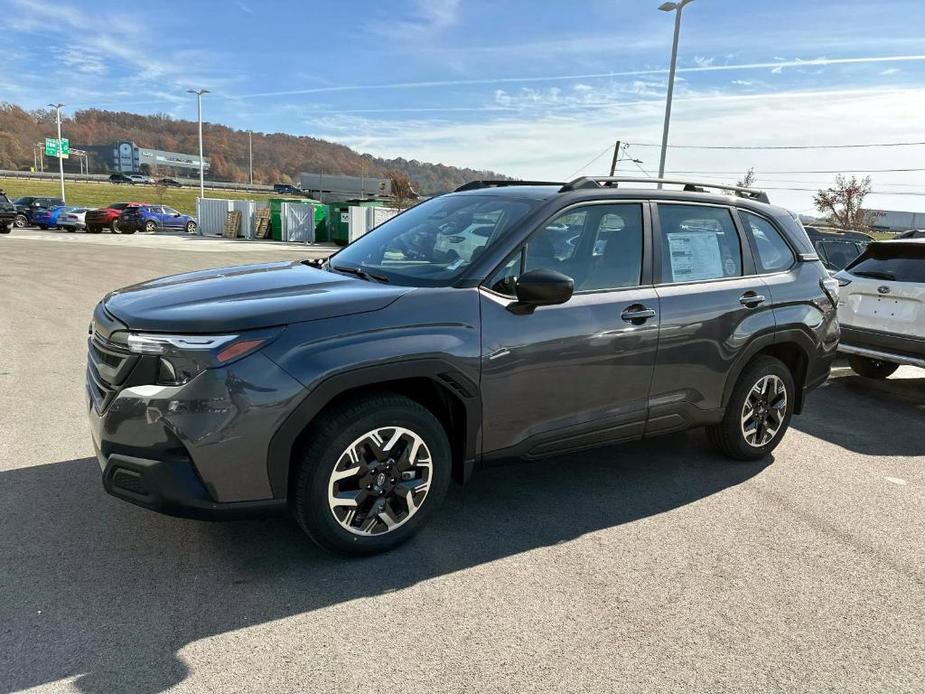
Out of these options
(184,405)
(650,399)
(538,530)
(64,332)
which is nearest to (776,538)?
(650,399)

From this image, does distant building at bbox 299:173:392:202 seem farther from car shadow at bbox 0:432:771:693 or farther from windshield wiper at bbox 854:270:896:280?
car shadow at bbox 0:432:771:693

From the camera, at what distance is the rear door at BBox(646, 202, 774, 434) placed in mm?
4191

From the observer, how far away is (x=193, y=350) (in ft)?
9.52

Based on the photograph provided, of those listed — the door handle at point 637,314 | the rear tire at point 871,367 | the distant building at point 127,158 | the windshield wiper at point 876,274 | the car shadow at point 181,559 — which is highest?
the distant building at point 127,158

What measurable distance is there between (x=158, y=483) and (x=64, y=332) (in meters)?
6.92

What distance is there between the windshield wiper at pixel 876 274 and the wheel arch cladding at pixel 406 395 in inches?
223

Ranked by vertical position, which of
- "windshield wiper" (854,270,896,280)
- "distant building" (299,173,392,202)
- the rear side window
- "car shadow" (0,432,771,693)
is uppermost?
"distant building" (299,173,392,202)

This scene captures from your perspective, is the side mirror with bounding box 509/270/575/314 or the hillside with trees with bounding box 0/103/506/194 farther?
the hillside with trees with bounding box 0/103/506/194

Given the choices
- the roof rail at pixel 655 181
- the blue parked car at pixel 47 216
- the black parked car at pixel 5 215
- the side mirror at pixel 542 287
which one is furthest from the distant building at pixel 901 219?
the side mirror at pixel 542 287

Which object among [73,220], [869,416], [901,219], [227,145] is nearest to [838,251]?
[869,416]

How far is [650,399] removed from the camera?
4.17 metres

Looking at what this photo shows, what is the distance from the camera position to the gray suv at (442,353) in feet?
9.63

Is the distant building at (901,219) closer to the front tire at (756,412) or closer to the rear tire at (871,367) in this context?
the rear tire at (871,367)

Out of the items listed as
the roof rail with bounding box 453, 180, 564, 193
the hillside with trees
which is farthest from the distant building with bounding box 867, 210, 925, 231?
the roof rail with bounding box 453, 180, 564, 193
